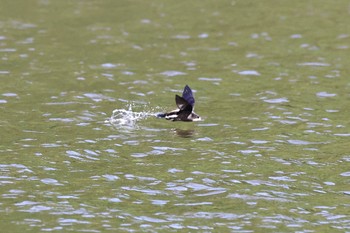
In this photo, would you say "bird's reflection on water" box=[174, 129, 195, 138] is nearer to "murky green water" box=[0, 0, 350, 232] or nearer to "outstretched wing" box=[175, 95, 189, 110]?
"murky green water" box=[0, 0, 350, 232]

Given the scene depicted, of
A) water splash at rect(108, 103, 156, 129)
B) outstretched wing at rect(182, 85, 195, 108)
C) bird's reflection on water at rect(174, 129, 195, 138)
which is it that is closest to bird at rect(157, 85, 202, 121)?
outstretched wing at rect(182, 85, 195, 108)

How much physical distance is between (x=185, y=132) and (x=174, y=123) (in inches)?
31.7

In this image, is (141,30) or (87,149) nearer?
(87,149)

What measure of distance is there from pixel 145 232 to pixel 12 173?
121 inches

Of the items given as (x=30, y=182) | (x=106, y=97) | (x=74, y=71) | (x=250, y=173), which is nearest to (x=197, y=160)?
(x=250, y=173)

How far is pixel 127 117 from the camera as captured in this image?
16328mm

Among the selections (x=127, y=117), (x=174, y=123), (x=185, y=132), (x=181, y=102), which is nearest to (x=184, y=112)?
(x=181, y=102)

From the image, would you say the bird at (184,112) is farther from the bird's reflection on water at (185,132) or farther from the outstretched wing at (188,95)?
the bird's reflection on water at (185,132)

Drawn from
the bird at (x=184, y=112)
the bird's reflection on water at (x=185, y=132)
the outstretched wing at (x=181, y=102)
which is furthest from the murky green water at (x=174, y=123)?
the outstretched wing at (x=181, y=102)

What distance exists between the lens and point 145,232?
1059 centimetres

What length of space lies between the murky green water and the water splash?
59 mm

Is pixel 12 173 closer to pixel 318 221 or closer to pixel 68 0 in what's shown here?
pixel 318 221

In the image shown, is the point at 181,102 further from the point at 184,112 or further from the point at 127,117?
the point at 127,117

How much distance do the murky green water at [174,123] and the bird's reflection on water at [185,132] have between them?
0.02 metres
